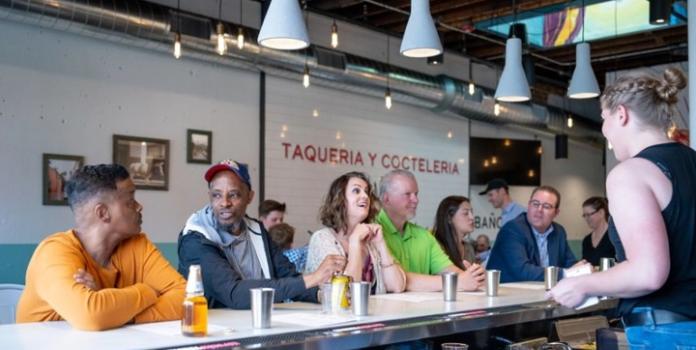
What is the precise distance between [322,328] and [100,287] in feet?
2.57

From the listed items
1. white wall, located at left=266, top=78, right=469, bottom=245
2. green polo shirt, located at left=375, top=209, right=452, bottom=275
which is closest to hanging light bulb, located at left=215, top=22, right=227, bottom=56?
white wall, located at left=266, top=78, right=469, bottom=245

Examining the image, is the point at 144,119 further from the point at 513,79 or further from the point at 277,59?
the point at 513,79

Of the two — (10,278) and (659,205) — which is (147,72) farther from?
(659,205)

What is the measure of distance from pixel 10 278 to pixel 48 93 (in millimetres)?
1435

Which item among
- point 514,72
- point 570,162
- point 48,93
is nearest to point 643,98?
point 514,72

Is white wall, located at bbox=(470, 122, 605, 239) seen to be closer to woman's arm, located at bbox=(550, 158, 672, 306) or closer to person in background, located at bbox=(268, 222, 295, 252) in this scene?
person in background, located at bbox=(268, 222, 295, 252)

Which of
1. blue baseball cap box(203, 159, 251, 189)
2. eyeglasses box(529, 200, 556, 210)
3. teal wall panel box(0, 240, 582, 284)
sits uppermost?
blue baseball cap box(203, 159, 251, 189)

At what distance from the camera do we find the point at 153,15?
596 centimetres

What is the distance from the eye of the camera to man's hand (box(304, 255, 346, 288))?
2.70 metres

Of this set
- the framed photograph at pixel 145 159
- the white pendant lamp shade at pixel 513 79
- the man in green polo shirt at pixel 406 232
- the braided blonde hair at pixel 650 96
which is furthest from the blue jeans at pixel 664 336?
the framed photograph at pixel 145 159

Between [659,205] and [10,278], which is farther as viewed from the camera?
[10,278]

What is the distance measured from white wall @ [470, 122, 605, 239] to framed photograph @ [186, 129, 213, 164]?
480 centimetres

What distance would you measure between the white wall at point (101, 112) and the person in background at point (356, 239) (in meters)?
3.21

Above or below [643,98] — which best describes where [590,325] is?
below
